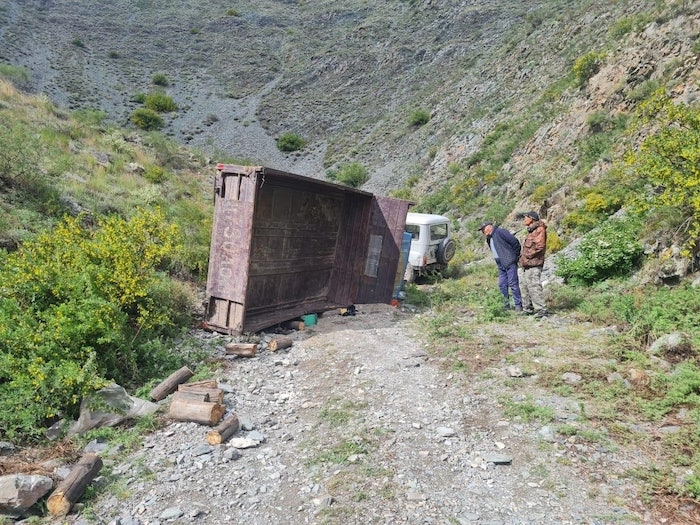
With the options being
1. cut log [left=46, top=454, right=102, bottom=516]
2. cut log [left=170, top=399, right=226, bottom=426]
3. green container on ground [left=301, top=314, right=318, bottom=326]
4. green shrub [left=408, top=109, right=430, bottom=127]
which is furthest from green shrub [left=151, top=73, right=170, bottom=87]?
cut log [left=46, top=454, right=102, bottom=516]

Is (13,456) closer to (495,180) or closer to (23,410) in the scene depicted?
(23,410)

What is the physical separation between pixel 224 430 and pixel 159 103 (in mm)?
40217

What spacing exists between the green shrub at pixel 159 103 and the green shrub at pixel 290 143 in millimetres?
10082

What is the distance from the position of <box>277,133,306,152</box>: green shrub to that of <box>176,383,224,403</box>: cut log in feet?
115

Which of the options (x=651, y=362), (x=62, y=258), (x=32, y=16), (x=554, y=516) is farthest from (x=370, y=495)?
(x=32, y=16)

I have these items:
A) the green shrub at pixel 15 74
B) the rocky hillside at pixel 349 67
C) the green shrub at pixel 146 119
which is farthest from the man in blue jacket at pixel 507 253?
the green shrub at pixel 146 119

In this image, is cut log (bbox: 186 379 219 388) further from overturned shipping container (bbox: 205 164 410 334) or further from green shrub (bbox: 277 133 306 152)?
green shrub (bbox: 277 133 306 152)

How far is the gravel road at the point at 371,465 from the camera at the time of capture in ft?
10.2

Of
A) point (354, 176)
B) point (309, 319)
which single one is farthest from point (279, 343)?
point (354, 176)

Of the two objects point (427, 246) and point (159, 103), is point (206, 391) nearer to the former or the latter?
point (427, 246)

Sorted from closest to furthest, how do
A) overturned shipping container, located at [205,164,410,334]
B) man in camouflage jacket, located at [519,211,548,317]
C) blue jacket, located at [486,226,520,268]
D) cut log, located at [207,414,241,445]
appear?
cut log, located at [207,414,241,445]
overturned shipping container, located at [205,164,410,334]
man in camouflage jacket, located at [519,211,548,317]
blue jacket, located at [486,226,520,268]

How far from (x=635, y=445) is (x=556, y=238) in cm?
773

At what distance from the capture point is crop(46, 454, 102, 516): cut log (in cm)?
307

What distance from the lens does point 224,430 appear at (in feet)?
13.3
